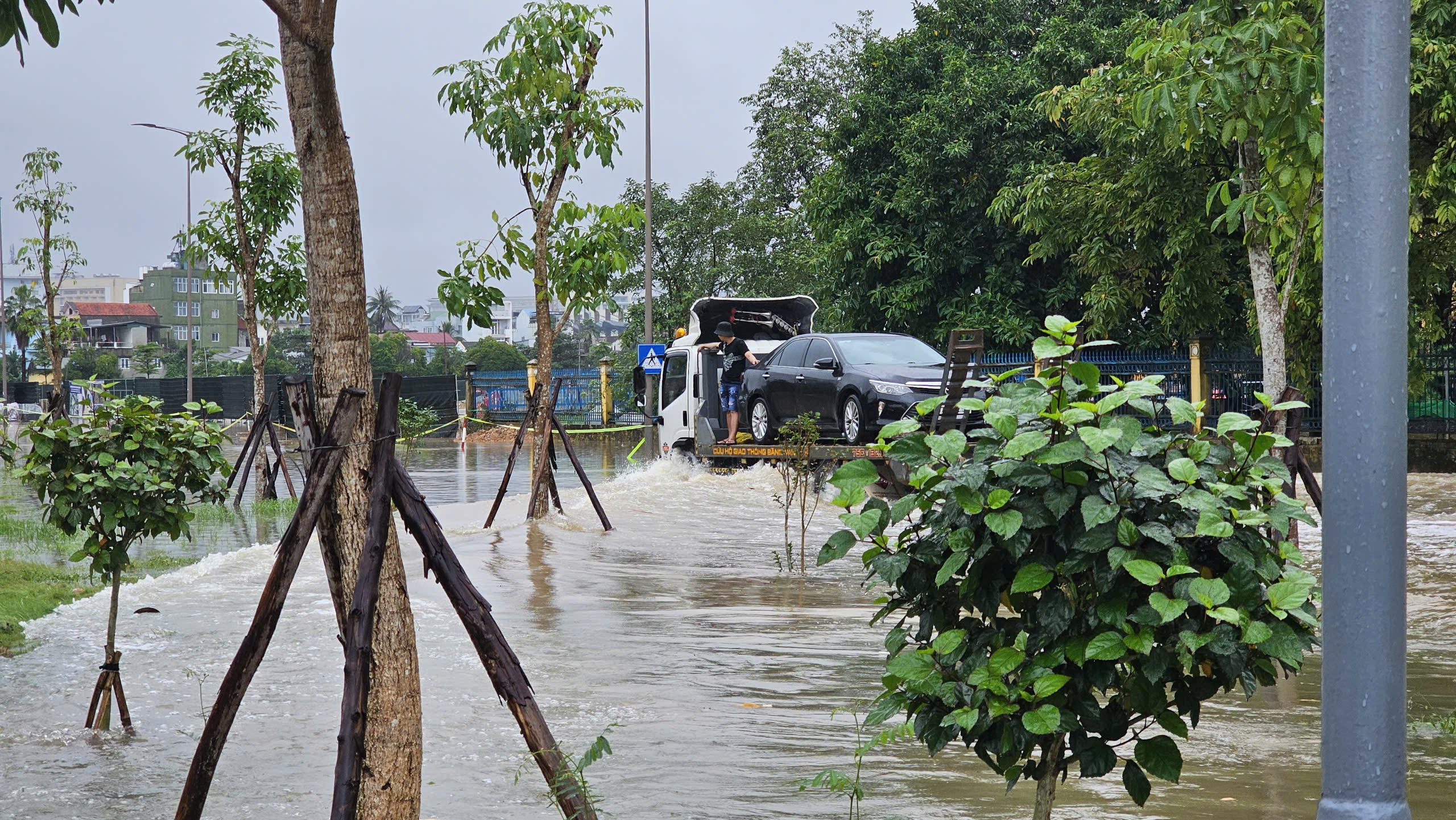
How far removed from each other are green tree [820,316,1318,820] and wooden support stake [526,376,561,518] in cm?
1116

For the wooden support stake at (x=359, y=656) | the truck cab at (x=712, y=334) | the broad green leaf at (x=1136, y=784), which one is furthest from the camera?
the truck cab at (x=712, y=334)

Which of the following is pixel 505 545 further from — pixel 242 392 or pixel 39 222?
pixel 242 392

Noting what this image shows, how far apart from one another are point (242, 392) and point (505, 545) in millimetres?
44268

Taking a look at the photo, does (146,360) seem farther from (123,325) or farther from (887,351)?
(887,351)

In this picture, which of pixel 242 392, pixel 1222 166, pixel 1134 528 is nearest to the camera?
pixel 1134 528

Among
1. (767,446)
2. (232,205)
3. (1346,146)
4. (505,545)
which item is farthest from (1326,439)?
(232,205)

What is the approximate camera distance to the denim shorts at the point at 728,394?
64.0ft

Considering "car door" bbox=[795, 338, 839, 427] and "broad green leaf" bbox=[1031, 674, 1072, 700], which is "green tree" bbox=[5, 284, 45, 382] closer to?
"car door" bbox=[795, 338, 839, 427]

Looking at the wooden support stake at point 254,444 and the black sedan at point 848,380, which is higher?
the black sedan at point 848,380

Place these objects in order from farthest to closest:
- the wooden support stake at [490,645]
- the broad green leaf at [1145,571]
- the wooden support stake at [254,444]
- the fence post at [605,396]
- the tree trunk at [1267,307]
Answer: the fence post at [605,396]
the wooden support stake at [254,444]
the tree trunk at [1267,307]
the wooden support stake at [490,645]
the broad green leaf at [1145,571]

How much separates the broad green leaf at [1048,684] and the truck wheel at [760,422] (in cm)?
1436

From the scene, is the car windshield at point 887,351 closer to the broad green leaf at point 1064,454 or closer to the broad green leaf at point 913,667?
the broad green leaf at point 913,667

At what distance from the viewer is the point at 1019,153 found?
26312 mm

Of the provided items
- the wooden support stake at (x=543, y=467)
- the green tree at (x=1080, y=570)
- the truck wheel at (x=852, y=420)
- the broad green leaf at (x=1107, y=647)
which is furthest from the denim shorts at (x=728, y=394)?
the broad green leaf at (x=1107, y=647)
